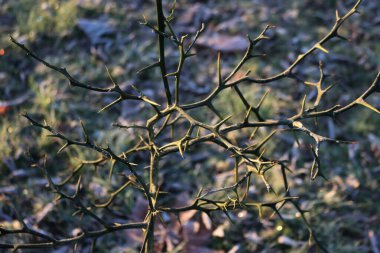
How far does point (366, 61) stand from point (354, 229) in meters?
1.86

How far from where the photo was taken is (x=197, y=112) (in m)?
3.51

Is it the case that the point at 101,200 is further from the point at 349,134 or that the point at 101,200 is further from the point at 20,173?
the point at 349,134

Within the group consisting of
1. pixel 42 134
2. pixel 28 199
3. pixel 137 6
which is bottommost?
pixel 28 199

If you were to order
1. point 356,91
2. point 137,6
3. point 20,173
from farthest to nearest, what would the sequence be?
point 137,6 → point 356,91 → point 20,173

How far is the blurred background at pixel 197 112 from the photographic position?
264 centimetres

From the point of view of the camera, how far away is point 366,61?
13.2 feet

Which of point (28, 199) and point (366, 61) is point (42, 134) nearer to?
A: point (28, 199)

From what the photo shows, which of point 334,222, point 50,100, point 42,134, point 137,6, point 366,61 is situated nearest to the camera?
point 334,222

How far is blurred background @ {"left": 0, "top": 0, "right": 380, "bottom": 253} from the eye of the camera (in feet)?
8.65

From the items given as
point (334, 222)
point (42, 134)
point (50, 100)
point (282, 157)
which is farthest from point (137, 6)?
point (334, 222)

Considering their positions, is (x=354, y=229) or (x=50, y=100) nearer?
(x=354, y=229)

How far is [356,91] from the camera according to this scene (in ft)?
12.3

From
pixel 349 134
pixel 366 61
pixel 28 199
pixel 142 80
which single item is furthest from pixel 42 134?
pixel 366 61

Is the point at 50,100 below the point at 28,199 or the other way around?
the other way around
